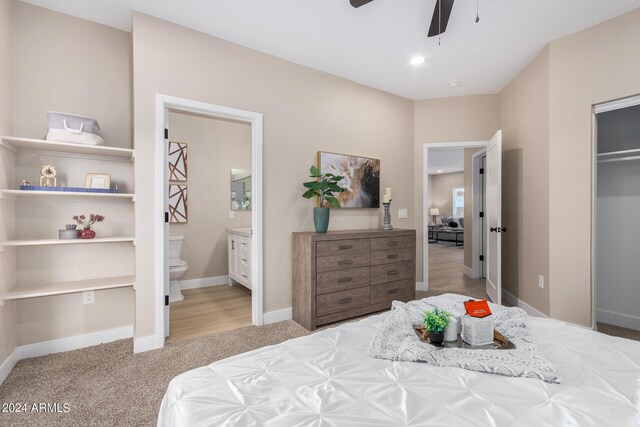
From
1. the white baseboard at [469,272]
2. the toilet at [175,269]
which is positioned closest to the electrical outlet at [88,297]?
the toilet at [175,269]

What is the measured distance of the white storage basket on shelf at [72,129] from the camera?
87.0 inches

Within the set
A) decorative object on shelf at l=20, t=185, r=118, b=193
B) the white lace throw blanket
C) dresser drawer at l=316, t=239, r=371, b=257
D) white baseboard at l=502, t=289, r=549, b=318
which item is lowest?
white baseboard at l=502, t=289, r=549, b=318

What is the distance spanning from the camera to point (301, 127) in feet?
10.9

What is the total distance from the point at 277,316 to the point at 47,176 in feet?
7.46

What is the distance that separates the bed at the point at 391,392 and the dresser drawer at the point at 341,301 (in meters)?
1.75

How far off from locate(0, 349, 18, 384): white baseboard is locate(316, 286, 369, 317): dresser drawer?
7.47 ft

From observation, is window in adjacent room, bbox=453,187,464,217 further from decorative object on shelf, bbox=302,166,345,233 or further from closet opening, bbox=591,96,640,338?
decorative object on shelf, bbox=302,166,345,233

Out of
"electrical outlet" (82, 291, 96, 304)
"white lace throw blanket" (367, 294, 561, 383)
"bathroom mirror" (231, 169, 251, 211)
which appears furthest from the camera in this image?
"bathroom mirror" (231, 169, 251, 211)

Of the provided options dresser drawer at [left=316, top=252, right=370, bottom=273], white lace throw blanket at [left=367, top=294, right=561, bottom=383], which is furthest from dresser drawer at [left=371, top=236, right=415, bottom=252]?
white lace throw blanket at [left=367, top=294, right=561, bottom=383]

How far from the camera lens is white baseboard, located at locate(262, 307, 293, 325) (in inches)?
121

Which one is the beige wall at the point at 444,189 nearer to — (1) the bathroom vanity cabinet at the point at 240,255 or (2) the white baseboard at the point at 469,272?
(2) the white baseboard at the point at 469,272

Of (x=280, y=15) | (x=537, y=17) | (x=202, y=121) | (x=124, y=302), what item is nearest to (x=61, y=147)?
(x=124, y=302)

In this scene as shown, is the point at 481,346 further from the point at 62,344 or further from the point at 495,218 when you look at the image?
the point at 62,344

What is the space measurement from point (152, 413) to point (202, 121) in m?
3.91
